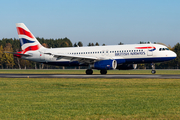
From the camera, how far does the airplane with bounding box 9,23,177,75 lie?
43906mm

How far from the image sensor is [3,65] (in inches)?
6580

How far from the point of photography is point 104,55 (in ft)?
151

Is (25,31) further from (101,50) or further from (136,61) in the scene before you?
(136,61)

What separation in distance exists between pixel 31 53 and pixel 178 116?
43785 millimetres

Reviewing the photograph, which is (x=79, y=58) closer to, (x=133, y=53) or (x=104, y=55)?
(x=104, y=55)

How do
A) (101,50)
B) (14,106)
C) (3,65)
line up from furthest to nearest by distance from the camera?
1. (3,65)
2. (101,50)
3. (14,106)

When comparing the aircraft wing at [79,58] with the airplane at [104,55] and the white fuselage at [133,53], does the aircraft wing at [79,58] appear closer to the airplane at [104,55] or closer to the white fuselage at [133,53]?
the airplane at [104,55]

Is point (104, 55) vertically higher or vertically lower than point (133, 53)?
lower

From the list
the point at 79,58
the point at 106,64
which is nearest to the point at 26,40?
the point at 79,58

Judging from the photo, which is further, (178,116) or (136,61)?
(136,61)

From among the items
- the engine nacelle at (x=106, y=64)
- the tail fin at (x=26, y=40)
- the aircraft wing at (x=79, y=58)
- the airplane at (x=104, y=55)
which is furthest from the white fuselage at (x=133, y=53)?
Answer: the tail fin at (x=26, y=40)

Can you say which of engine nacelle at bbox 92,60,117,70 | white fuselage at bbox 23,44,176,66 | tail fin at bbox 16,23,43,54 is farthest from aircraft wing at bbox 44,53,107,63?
tail fin at bbox 16,23,43,54

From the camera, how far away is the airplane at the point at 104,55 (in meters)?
43.9

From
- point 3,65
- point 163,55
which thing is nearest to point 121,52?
point 163,55
